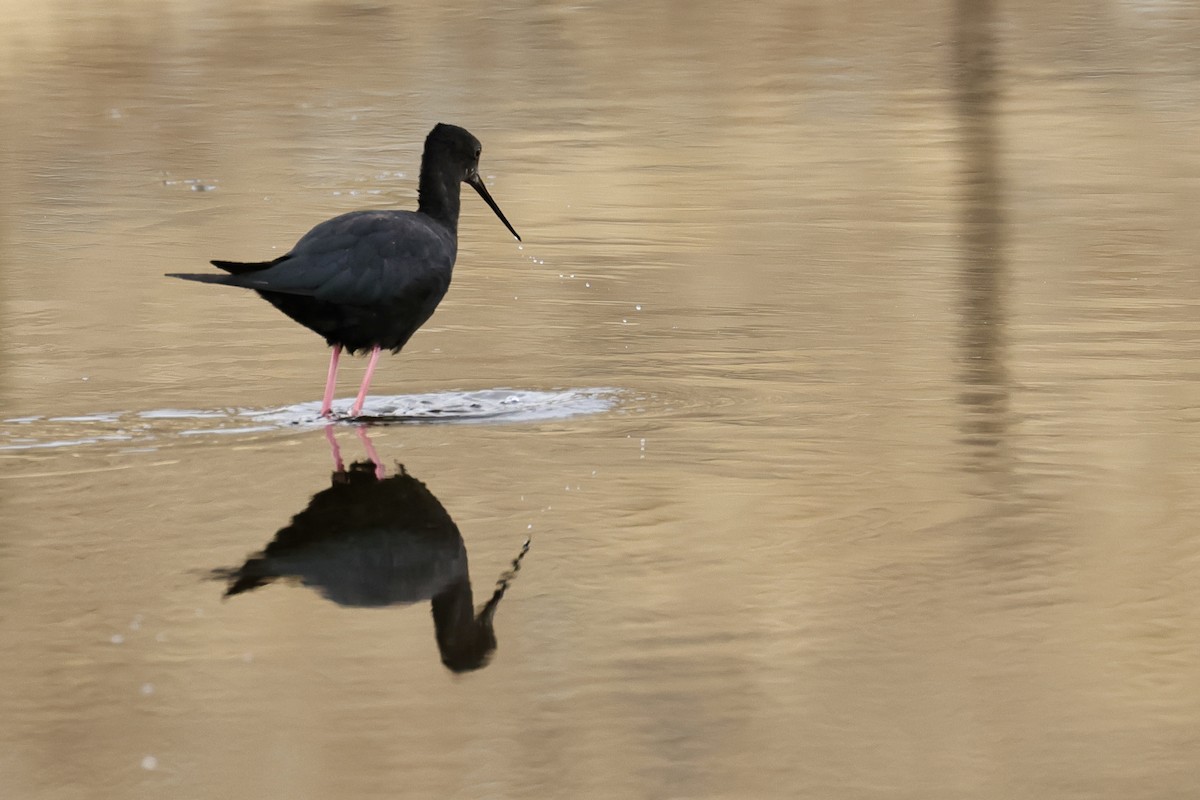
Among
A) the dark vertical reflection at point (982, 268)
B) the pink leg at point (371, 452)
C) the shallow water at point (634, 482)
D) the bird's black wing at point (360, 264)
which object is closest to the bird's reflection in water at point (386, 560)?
the shallow water at point (634, 482)

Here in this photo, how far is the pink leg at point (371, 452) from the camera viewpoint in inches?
321

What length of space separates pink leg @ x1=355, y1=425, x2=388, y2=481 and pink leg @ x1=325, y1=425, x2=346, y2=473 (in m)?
0.10

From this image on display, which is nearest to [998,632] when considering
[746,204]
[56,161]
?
[746,204]

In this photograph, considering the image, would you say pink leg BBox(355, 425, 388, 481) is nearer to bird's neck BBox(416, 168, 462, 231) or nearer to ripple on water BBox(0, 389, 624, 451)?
ripple on water BBox(0, 389, 624, 451)

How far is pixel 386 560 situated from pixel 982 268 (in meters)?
6.24

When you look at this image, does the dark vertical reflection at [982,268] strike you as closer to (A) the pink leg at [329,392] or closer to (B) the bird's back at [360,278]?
(B) the bird's back at [360,278]

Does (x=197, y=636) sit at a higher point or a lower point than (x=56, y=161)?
higher

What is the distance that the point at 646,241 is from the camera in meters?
13.7

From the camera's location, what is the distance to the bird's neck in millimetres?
10078

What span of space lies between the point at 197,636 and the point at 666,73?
17.9m

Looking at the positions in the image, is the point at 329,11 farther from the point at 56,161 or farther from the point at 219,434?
the point at 219,434

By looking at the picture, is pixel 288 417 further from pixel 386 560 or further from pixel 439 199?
pixel 386 560

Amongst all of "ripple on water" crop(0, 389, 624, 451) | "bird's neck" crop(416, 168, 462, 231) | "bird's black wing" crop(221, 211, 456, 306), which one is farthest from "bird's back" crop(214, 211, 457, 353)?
"bird's neck" crop(416, 168, 462, 231)

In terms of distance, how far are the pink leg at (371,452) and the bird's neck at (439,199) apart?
1.37 m
